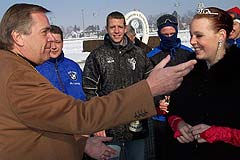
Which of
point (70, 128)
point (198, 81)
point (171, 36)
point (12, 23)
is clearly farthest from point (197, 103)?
point (171, 36)

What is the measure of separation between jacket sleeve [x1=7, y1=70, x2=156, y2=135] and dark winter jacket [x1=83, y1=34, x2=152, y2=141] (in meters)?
2.55

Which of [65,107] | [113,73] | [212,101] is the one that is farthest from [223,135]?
[113,73]

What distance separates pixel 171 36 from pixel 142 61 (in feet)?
2.58

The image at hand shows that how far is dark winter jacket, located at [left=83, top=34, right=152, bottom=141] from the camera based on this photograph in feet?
15.2

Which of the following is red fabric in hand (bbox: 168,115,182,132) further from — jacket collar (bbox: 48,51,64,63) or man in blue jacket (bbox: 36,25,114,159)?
jacket collar (bbox: 48,51,64,63)

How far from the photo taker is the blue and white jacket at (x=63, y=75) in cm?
465

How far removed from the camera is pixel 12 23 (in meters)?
2.24

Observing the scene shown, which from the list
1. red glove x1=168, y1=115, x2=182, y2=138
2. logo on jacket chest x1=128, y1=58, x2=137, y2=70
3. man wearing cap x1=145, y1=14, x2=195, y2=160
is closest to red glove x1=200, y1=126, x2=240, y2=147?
red glove x1=168, y1=115, x2=182, y2=138

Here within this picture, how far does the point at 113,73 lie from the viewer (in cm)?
463

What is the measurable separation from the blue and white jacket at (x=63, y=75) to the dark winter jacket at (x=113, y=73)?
155 mm

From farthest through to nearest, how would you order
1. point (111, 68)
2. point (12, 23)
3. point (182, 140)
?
point (111, 68)
point (182, 140)
point (12, 23)

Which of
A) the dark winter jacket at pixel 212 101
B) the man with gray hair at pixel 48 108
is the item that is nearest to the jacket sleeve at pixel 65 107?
the man with gray hair at pixel 48 108

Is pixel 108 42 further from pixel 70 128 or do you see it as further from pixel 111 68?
pixel 70 128

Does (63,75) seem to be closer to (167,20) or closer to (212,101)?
(167,20)
